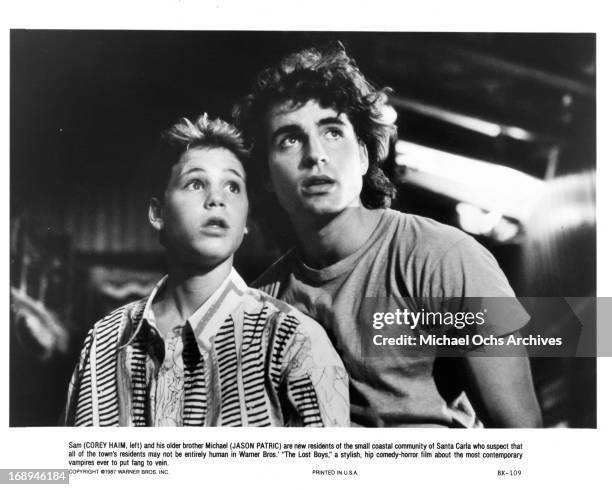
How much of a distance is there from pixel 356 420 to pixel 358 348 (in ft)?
0.93

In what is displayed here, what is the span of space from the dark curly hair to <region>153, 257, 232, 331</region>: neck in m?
0.44

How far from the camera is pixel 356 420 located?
2650 mm

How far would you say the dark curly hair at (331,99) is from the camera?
2.71 metres

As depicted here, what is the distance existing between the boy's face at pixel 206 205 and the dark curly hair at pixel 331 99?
0.12 m

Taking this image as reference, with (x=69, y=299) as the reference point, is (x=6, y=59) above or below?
above

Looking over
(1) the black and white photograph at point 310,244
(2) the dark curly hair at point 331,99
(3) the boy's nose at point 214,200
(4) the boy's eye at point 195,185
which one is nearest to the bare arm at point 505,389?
(1) the black and white photograph at point 310,244

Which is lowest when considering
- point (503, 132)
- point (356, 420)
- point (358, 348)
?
point (356, 420)

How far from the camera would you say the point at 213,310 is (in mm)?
2732

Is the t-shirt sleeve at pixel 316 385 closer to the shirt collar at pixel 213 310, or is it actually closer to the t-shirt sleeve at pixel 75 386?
the shirt collar at pixel 213 310

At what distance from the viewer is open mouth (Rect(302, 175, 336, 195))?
268 cm

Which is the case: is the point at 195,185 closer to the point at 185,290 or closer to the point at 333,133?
the point at 185,290

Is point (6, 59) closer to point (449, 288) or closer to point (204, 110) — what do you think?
point (204, 110)

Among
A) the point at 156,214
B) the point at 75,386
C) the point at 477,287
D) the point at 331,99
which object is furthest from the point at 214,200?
the point at 477,287

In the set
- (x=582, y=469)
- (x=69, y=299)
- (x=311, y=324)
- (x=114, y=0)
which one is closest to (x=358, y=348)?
(x=311, y=324)
